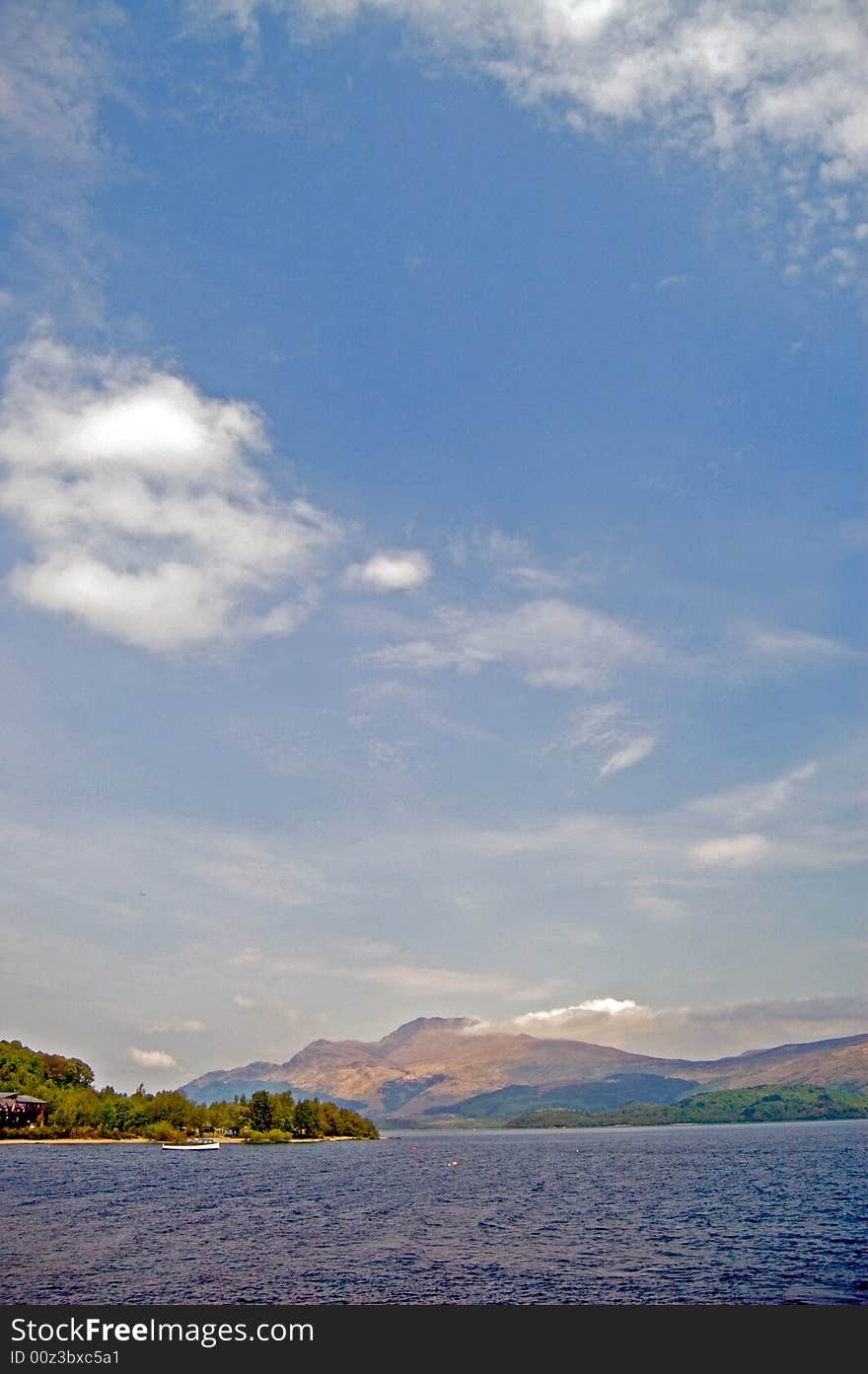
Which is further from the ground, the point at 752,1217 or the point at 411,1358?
the point at 411,1358

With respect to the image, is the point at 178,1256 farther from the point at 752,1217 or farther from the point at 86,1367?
the point at 752,1217

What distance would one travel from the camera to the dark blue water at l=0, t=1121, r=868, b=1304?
61.9 metres

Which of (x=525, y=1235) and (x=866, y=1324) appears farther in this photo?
(x=525, y=1235)

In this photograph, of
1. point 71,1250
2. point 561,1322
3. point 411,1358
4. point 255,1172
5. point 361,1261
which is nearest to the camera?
point 411,1358

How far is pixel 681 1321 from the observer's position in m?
55.3

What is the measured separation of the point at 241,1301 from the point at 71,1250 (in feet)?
99.8

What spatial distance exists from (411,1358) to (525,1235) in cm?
5194

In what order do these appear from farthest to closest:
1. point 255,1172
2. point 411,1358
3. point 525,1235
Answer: point 255,1172 < point 525,1235 < point 411,1358

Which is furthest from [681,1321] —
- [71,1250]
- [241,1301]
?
[71,1250]

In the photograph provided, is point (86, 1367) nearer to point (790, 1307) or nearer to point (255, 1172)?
point (790, 1307)

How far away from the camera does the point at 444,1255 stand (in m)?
77.1

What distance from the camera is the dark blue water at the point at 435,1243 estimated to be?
203ft

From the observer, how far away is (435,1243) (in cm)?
8481

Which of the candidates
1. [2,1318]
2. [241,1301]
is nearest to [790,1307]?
[241,1301]
